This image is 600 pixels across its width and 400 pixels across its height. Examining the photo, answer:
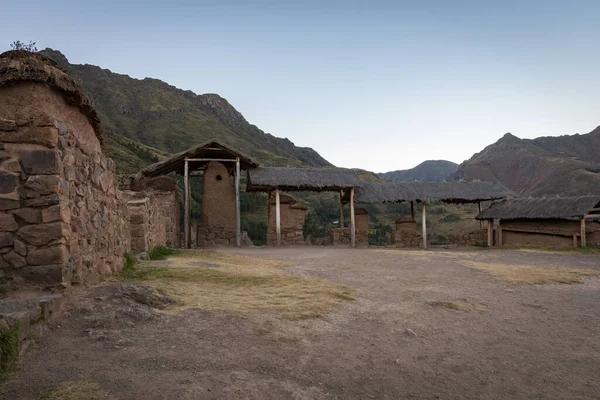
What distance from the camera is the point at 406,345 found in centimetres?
445

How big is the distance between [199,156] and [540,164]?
217ft

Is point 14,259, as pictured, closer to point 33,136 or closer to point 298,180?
point 33,136

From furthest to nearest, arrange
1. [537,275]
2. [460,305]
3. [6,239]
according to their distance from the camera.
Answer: [537,275] < [460,305] < [6,239]

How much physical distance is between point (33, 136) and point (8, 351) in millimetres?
2346

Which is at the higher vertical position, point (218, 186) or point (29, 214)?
point (218, 186)

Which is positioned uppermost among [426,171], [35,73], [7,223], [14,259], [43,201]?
[426,171]

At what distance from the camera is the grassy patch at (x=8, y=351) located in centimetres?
289

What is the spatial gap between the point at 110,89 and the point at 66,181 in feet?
334

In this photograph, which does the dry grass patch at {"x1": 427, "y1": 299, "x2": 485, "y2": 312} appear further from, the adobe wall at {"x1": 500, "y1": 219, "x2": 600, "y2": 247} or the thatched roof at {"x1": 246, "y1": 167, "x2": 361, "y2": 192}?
the adobe wall at {"x1": 500, "y1": 219, "x2": 600, "y2": 247}

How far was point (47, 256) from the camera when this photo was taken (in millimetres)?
4281

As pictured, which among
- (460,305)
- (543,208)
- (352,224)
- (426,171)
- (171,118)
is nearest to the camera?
(460,305)

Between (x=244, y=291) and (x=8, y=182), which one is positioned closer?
(x=8, y=182)

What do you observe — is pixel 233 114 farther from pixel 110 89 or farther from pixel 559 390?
pixel 559 390

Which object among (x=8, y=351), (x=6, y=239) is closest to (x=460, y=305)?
(x=8, y=351)
